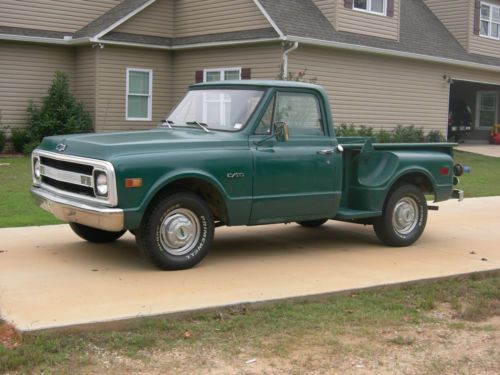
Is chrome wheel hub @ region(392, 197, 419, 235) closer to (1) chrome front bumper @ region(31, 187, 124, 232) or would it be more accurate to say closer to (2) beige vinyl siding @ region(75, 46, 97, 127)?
(1) chrome front bumper @ region(31, 187, 124, 232)

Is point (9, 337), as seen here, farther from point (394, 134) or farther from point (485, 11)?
point (485, 11)

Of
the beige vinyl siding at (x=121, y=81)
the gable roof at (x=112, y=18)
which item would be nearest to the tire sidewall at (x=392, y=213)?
the gable roof at (x=112, y=18)

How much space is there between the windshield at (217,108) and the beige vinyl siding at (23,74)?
12998 mm

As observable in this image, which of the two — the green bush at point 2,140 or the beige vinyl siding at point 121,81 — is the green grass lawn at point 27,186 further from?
the beige vinyl siding at point 121,81

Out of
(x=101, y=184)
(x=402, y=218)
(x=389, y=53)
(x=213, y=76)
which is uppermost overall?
(x=389, y=53)

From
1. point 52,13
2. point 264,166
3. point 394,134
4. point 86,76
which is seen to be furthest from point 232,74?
point 264,166

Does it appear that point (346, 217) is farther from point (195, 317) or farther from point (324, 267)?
point (195, 317)

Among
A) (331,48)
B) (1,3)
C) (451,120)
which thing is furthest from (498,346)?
(451,120)

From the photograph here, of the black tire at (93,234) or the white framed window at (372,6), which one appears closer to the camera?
the black tire at (93,234)

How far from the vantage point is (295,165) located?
7457mm

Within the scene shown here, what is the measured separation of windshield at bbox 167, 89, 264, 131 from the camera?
24.3ft

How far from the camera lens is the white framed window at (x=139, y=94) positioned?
824 inches

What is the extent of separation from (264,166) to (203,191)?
0.67 metres

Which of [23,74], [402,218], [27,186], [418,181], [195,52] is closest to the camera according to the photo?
[402,218]
